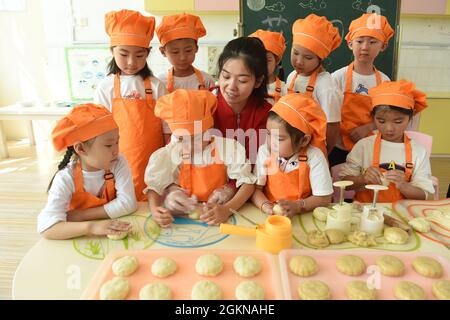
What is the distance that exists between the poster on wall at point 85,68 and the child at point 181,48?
2.48 meters

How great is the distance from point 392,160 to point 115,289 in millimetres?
1194

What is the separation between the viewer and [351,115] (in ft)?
6.23

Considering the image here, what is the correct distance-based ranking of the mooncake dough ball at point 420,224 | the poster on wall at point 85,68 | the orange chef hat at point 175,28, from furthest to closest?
the poster on wall at point 85,68 < the orange chef hat at point 175,28 < the mooncake dough ball at point 420,224

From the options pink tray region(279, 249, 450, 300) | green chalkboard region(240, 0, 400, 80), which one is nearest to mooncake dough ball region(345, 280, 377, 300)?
pink tray region(279, 249, 450, 300)

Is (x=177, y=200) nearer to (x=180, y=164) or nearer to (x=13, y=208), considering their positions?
(x=180, y=164)

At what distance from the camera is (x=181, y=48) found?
1.79 m

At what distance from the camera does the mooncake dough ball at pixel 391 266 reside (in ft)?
2.91

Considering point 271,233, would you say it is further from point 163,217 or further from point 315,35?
point 315,35

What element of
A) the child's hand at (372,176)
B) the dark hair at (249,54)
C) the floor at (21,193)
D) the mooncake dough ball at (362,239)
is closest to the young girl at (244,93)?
the dark hair at (249,54)

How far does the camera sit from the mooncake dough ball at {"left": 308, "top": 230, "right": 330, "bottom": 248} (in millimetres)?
995

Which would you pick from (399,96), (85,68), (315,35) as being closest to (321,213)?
(399,96)

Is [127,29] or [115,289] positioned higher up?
[127,29]

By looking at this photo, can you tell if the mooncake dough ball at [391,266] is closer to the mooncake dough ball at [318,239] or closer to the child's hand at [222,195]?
the mooncake dough ball at [318,239]

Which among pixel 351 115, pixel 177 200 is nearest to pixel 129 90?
pixel 177 200
